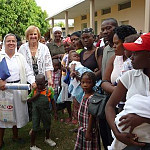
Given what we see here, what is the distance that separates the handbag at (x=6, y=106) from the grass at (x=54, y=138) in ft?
1.97

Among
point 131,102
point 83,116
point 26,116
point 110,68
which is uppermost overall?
point 110,68

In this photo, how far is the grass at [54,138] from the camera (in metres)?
3.49

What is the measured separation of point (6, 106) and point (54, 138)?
1190 mm

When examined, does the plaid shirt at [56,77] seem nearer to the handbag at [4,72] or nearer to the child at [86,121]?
the handbag at [4,72]

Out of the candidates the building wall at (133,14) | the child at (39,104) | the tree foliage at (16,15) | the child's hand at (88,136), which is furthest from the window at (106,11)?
the child's hand at (88,136)

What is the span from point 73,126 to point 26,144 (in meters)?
1.17

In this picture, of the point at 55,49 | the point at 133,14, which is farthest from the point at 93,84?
the point at 133,14

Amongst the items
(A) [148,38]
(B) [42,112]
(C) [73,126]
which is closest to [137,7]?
(C) [73,126]

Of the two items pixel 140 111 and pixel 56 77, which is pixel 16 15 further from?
pixel 140 111

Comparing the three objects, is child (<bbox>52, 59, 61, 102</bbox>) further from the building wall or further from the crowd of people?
the building wall

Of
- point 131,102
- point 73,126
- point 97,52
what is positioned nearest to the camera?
point 131,102

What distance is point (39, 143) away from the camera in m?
3.64

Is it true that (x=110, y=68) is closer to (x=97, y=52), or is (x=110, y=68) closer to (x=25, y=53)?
(x=97, y=52)

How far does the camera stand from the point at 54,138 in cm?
381
